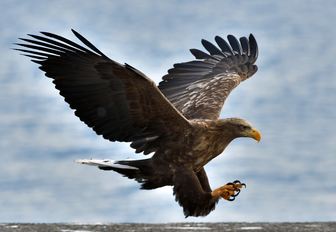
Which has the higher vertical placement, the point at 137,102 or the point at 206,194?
the point at 137,102

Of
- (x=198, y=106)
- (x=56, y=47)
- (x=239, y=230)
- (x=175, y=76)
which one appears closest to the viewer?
(x=56, y=47)

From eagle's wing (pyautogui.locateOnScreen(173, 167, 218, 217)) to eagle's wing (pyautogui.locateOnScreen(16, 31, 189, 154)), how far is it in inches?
21.6

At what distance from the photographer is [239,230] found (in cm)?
1012

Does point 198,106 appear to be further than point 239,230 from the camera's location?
Yes

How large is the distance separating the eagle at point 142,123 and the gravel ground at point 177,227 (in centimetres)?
68

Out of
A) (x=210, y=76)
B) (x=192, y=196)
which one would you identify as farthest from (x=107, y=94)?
(x=210, y=76)

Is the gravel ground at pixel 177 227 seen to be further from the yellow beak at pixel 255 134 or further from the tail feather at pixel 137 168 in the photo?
the yellow beak at pixel 255 134

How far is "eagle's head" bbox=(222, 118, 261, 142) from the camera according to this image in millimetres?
9680

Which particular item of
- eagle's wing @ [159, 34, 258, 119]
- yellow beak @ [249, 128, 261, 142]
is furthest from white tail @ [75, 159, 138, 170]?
yellow beak @ [249, 128, 261, 142]

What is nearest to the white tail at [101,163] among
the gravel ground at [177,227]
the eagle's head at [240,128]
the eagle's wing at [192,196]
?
the eagle's wing at [192,196]

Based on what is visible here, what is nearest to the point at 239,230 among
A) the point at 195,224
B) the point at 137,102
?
the point at 195,224

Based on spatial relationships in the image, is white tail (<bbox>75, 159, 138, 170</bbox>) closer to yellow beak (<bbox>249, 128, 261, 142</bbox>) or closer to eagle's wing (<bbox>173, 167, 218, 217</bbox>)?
eagle's wing (<bbox>173, 167, 218, 217</bbox>)

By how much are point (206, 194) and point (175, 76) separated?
300 centimetres

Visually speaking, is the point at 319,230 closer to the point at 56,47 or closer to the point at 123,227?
the point at 123,227
